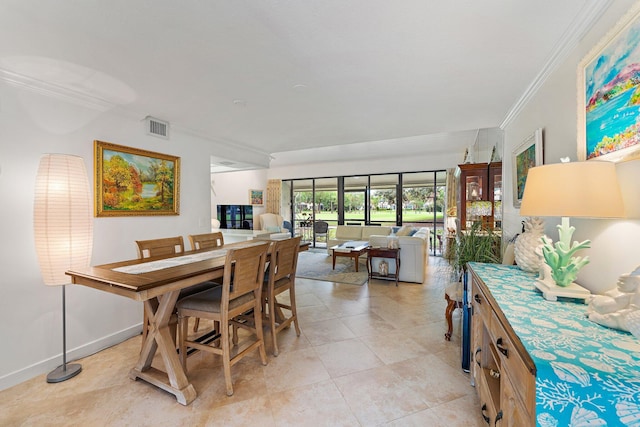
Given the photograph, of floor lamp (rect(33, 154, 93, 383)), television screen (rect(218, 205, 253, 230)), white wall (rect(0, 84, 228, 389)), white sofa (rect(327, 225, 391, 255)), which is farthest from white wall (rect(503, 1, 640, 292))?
television screen (rect(218, 205, 253, 230))

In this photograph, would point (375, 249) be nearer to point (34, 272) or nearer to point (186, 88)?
point (186, 88)

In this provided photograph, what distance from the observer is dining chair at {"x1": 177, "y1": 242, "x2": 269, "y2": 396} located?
190 centimetres

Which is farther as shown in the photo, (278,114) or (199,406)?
(278,114)

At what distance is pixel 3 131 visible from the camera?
2.00 metres

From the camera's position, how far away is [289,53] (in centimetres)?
176

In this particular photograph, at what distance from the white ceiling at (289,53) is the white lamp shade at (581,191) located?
88 cm

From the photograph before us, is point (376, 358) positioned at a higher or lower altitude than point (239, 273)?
lower

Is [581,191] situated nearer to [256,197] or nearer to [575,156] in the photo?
[575,156]

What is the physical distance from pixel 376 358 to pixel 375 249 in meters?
2.52

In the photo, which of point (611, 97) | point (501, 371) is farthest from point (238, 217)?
point (611, 97)

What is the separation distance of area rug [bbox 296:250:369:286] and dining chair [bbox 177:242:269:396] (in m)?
2.67

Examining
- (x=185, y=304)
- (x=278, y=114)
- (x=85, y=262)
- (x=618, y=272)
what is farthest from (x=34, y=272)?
(x=618, y=272)

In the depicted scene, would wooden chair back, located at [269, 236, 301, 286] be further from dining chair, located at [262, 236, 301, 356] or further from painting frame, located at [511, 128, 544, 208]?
painting frame, located at [511, 128, 544, 208]

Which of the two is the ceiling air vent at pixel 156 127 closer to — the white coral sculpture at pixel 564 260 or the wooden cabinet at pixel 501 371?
the wooden cabinet at pixel 501 371
